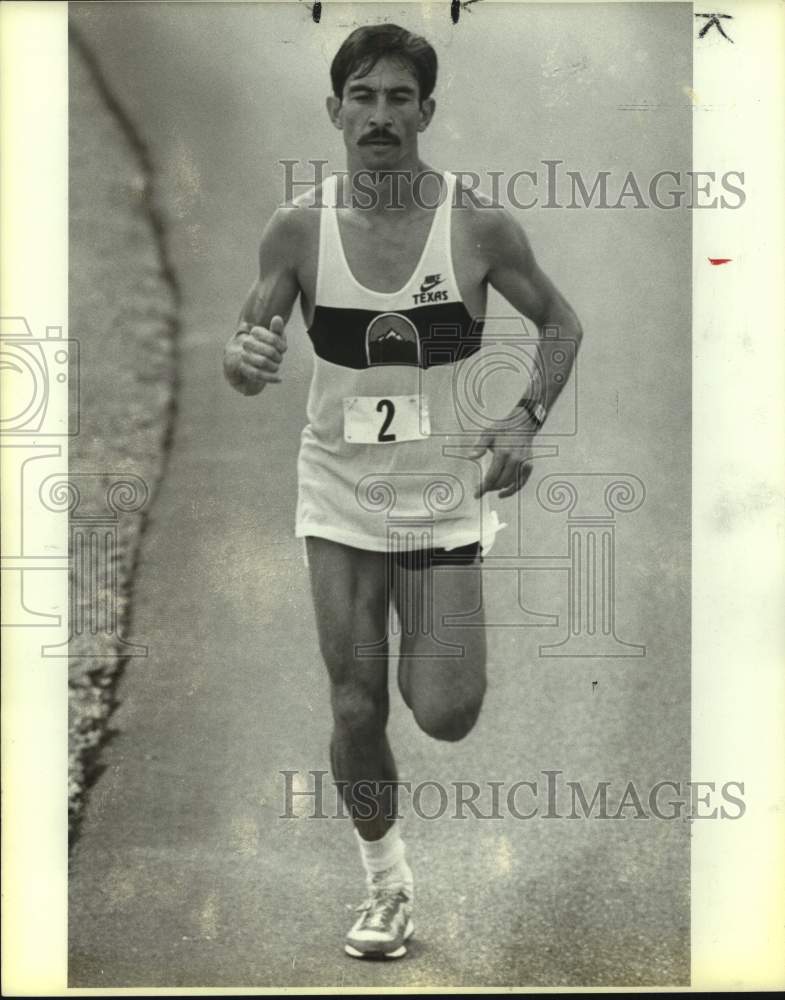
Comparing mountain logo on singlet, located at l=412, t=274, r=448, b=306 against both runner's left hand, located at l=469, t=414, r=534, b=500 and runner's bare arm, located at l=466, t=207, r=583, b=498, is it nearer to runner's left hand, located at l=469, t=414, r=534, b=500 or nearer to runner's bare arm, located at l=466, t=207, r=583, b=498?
runner's bare arm, located at l=466, t=207, r=583, b=498

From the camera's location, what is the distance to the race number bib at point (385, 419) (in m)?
4.59

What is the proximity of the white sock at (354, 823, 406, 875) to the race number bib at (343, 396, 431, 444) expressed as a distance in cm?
105

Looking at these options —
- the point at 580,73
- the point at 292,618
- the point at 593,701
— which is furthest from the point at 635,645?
the point at 580,73

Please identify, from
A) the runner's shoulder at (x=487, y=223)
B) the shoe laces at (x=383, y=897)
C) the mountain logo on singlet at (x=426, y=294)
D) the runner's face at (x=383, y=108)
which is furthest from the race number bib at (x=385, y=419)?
the shoe laces at (x=383, y=897)

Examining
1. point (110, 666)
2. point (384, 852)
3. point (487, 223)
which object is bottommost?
point (384, 852)

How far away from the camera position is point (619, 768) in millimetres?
4629

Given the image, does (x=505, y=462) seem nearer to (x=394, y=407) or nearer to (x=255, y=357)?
(x=394, y=407)

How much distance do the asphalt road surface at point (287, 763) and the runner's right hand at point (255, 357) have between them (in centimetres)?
3

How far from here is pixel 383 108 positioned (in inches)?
180

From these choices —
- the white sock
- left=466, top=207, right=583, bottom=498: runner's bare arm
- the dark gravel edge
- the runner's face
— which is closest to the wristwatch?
left=466, top=207, right=583, bottom=498: runner's bare arm

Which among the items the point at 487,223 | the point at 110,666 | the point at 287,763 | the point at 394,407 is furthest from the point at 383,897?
the point at 487,223

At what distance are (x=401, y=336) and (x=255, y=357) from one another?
1.31 feet

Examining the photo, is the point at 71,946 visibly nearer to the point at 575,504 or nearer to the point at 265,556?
the point at 265,556

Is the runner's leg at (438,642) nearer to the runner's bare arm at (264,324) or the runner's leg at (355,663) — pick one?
the runner's leg at (355,663)
